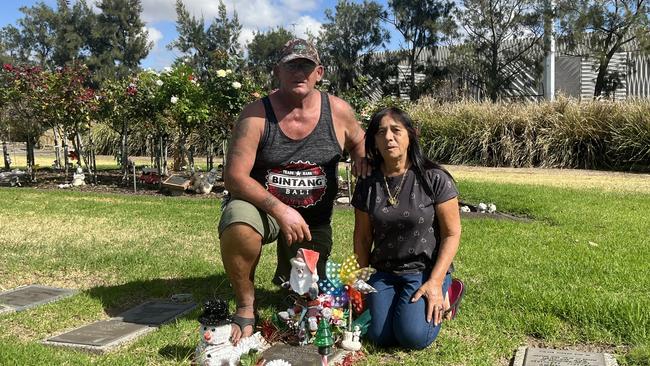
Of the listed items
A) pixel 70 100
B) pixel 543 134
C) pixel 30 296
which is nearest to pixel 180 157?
pixel 70 100

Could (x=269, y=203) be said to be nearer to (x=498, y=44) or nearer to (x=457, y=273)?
(x=457, y=273)

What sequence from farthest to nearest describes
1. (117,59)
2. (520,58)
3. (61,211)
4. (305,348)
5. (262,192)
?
(117,59) → (520,58) → (61,211) → (262,192) → (305,348)

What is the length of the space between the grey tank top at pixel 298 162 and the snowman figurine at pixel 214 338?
845 millimetres

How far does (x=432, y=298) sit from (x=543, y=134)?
1259 centimetres

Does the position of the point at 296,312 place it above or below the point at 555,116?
below

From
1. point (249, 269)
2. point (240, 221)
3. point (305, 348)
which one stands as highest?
point (240, 221)

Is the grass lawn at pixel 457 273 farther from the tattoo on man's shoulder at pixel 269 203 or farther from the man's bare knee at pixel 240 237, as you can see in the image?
the tattoo on man's shoulder at pixel 269 203

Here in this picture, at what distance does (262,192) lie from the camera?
3.26 m

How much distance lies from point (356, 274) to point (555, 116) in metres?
12.8

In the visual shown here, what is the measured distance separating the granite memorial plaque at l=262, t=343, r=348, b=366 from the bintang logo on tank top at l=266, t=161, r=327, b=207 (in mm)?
832

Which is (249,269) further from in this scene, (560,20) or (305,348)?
(560,20)

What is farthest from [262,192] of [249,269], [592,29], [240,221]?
[592,29]

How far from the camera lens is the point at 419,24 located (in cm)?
3011

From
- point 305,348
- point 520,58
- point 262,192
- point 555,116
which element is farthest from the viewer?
point 520,58
